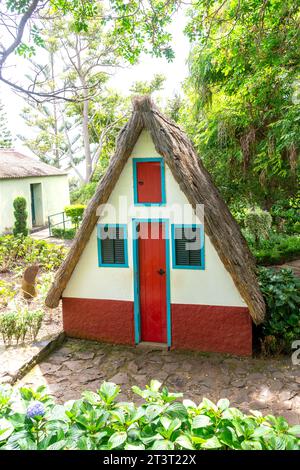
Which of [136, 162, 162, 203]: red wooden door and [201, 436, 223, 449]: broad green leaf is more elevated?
[136, 162, 162, 203]: red wooden door

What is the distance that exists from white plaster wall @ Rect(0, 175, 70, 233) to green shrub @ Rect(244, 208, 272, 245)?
40.6 feet

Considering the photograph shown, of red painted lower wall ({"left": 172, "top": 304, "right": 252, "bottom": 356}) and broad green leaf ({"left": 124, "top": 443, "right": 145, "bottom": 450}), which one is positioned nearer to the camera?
broad green leaf ({"left": 124, "top": 443, "right": 145, "bottom": 450})

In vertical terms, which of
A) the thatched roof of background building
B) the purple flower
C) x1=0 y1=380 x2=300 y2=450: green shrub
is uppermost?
the thatched roof of background building

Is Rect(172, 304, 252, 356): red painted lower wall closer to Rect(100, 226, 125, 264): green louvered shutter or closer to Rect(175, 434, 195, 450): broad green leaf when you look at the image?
Rect(100, 226, 125, 264): green louvered shutter

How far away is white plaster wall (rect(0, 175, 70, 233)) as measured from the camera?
21.0 m

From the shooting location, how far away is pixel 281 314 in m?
7.23

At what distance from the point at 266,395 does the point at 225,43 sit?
6.65 metres

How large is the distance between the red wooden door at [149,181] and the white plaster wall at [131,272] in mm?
138

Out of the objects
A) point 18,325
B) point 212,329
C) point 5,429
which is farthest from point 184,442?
point 18,325

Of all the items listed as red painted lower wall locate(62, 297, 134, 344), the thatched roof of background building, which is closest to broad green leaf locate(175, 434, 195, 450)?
red painted lower wall locate(62, 297, 134, 344)

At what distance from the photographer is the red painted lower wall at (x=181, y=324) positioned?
7.03 meters

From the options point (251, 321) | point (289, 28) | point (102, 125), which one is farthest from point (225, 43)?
point (102, 125)

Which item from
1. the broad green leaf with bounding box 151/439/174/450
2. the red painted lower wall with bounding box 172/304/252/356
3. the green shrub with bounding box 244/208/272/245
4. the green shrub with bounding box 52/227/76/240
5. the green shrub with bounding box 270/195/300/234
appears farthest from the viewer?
the green shrub with bounding box 52/227/76/240

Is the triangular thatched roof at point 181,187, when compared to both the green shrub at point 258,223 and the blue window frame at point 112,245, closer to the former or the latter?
the blue window frame at point 112,245
